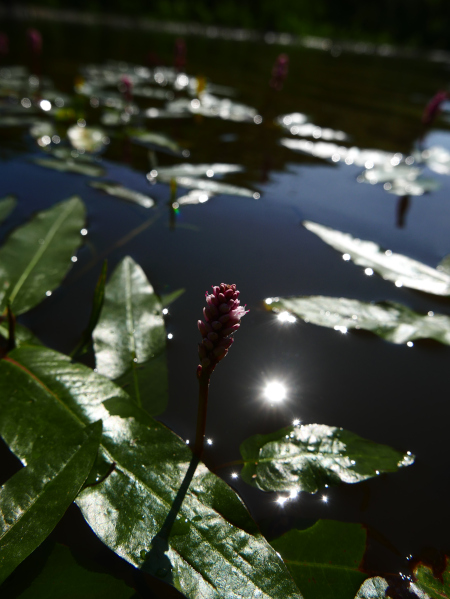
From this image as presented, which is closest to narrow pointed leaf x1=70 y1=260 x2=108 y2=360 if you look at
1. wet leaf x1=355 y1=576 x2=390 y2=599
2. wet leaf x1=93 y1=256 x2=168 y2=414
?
wet leaf x1=93 y1=256 x2=168 y2=414

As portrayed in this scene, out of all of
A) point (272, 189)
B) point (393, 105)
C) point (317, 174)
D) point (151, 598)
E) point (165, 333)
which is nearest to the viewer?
point (151, 598)

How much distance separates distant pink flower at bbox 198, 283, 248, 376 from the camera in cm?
55

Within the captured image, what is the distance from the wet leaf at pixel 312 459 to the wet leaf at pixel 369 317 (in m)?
0.26

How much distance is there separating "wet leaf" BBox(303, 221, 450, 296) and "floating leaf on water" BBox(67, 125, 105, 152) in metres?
1.04

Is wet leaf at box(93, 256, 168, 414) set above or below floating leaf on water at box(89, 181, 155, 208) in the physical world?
below

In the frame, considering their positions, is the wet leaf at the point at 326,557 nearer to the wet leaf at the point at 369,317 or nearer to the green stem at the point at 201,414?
the green stem at the point at 201,414

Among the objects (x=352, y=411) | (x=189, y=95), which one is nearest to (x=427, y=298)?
(x=352, y=411)

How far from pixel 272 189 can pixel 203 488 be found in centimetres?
119

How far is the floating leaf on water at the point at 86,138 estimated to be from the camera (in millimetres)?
1738

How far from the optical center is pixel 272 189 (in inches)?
61.0

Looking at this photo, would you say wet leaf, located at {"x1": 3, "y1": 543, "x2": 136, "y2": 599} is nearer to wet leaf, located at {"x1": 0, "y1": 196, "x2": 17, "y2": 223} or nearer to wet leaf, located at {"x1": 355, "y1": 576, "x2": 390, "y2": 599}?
wet leaf, located at {"x1": 355, "y1": 576, "x2": 390, "y2": 599}

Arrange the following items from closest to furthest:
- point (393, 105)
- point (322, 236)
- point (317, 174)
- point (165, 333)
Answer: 1. point (165, 333)
2. point (322, 236)
3. point (317, 174)
4. point (393, 105)

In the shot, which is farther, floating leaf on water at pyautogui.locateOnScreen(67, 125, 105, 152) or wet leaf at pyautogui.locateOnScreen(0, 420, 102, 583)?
floating leaf on water at pyautogui.locateOnScreen(67, 125, 105, 152)

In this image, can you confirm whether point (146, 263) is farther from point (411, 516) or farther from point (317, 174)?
point (317, 174)
